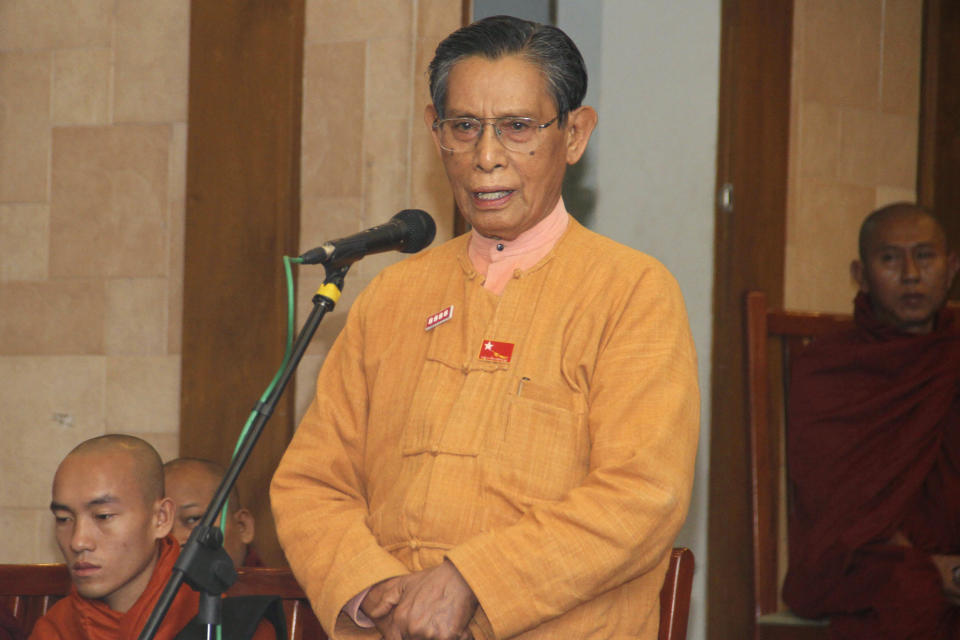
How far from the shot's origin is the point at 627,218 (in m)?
3.67

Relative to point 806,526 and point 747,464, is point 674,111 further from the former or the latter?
point 806,526

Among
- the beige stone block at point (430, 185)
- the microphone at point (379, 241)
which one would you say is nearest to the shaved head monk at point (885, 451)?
the beige stone block at point (430, 185)

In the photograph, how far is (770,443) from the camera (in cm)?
393

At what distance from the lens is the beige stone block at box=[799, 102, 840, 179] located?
165 inches

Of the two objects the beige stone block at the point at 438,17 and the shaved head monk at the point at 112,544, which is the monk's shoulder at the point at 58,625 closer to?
the shaved head monk at the point at 112,544

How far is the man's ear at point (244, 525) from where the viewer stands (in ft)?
11.6

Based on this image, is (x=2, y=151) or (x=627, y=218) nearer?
(x=627, y=218)

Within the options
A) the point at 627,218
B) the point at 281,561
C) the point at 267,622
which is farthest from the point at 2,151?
the point at 267,622

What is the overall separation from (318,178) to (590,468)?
197cm

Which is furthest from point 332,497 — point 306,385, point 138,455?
point 306,385

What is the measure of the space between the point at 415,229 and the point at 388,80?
178 cm

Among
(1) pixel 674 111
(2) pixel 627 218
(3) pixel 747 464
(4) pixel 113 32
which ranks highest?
(4) pixel 113 32

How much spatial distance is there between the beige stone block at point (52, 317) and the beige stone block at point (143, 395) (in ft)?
0.43

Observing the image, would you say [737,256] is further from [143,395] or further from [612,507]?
[612,507]
